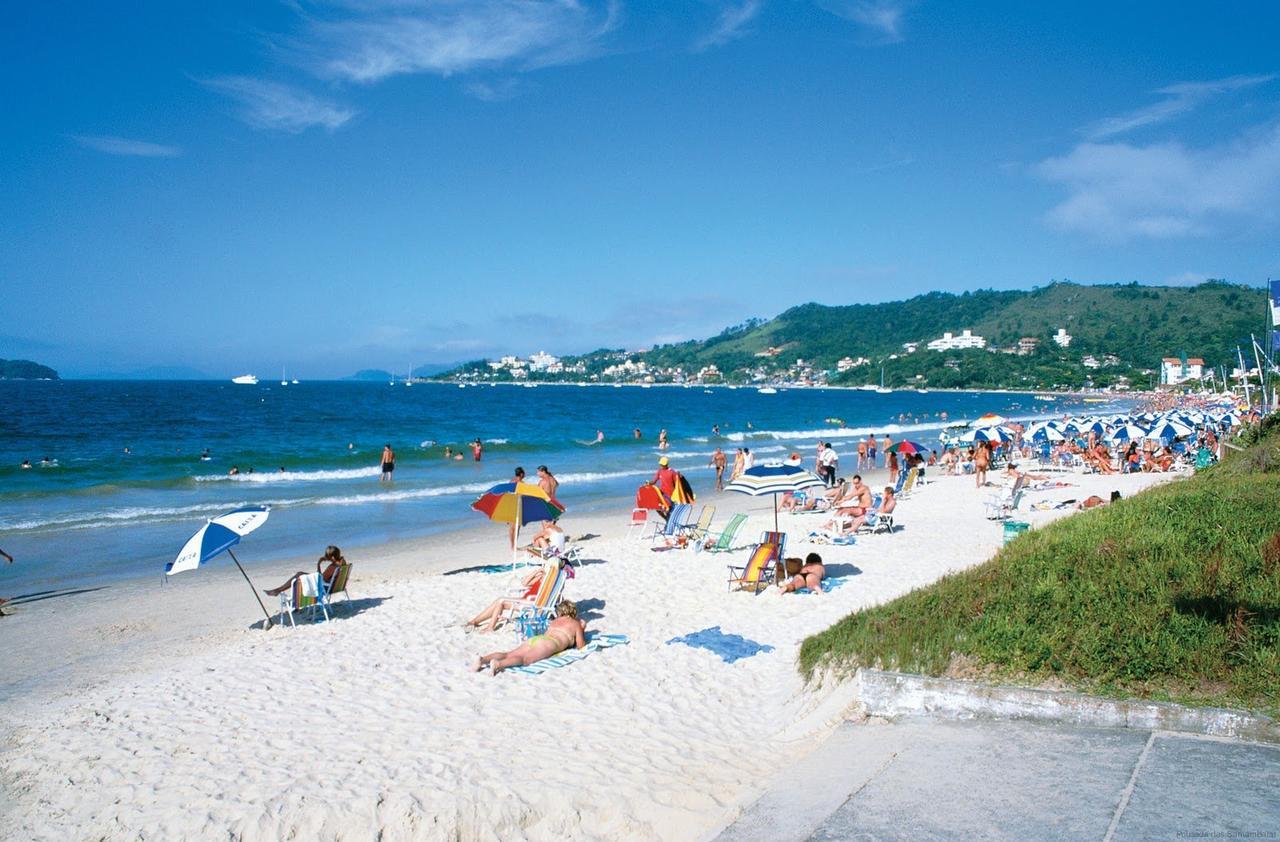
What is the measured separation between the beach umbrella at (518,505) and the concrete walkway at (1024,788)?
6289mm

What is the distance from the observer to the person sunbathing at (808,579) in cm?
1081

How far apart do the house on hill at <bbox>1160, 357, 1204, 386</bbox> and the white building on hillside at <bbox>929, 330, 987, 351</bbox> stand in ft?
182

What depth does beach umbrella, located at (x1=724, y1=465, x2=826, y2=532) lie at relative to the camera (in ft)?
37.7

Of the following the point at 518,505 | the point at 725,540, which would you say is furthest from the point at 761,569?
the point at 518,505

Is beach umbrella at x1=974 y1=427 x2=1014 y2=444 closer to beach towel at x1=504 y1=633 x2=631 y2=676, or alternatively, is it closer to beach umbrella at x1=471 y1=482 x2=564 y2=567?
beach umbrella at x1=471 y1=482 x2=564 y2=567

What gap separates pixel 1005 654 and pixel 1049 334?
194256mm

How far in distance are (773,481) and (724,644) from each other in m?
3.39

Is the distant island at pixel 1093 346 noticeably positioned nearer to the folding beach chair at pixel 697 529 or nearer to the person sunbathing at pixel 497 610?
the folding beach chair at pixel 697 529

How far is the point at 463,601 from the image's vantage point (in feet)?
35.8

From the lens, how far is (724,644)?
343 inches

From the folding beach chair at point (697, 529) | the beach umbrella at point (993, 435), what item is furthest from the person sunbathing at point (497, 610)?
the beach umbrella at point (993, 435)

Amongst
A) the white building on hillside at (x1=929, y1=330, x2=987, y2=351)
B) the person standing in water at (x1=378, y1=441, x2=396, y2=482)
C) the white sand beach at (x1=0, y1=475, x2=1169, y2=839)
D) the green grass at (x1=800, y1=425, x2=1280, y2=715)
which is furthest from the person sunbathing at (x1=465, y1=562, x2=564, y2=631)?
the white building on hillside at (x1=929, y1=330, x2=987, y2=351)

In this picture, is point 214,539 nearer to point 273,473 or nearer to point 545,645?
point 545,645

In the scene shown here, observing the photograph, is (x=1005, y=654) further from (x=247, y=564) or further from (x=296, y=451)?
(x=296, y=451)
